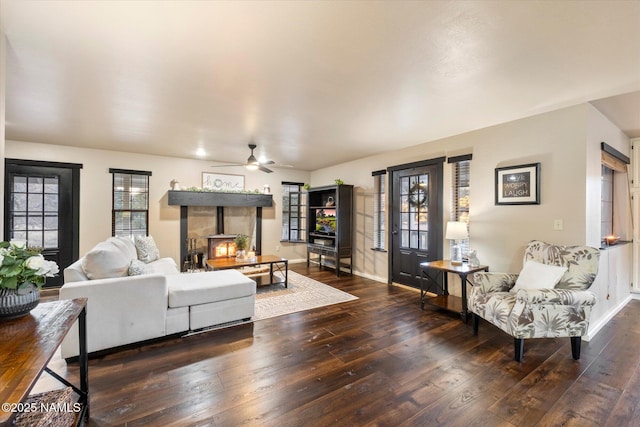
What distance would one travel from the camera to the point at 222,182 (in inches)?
251

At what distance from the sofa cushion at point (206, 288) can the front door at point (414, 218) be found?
2.78 metres

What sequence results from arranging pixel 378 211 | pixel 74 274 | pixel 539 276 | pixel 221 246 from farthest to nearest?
pixel 378 211, pixel 221 246, pixel 539 276, pixel 74 274

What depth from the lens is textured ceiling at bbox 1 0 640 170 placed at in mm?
1610

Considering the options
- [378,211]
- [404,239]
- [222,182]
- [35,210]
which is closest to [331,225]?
[378,211]

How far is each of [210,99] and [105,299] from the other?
215 centimetres

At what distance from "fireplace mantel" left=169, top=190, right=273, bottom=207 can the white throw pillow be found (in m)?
5.14

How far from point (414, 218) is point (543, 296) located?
2.41 meters

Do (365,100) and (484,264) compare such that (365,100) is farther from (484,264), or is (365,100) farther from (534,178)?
(484,264)

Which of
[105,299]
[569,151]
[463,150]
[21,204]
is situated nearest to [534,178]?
[569,151]

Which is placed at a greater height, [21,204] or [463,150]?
[463,150]

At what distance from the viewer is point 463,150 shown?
4.02m

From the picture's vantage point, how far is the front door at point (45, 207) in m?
4.58

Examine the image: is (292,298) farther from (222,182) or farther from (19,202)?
(19,202)

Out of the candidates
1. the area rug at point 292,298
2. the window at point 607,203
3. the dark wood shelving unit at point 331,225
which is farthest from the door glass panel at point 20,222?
the window at point 607,203
